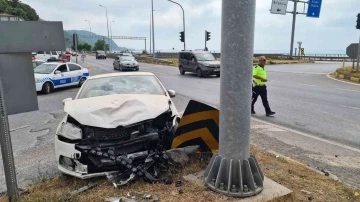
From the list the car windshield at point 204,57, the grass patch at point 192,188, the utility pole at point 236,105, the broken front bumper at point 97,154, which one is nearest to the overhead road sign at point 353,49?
the car windshield at point 204,57

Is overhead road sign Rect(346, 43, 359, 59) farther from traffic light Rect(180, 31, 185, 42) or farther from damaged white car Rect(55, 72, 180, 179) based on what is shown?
traffic light Rect(180, 31, 185, 42)

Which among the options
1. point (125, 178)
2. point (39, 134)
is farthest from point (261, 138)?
point (39, 134)

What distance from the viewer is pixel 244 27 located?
10.6 ft

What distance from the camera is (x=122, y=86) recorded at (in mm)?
5949

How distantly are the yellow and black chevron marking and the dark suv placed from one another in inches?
678

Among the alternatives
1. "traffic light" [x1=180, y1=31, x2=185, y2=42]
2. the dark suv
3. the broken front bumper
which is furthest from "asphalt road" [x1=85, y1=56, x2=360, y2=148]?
"traffic light" [x1=180, y1=31, x2=185, y2=42]

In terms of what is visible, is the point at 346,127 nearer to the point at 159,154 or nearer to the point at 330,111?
the point at 330,111

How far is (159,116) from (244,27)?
1918 millimetres

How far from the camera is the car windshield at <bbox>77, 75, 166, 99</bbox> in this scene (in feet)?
18.7

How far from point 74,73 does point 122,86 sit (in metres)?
11.3

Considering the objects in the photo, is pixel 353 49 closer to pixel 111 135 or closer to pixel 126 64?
pixel 126 64

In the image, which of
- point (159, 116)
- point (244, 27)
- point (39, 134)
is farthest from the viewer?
point (39, 134)

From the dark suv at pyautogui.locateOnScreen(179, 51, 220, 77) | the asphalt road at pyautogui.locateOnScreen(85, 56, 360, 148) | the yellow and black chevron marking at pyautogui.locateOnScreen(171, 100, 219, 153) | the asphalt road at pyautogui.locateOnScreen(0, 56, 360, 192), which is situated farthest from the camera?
the dark suv at pyautogui.locateOnScreen(179, 51, 220, 77)

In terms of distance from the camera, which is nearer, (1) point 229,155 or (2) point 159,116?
(1) point 229,155
